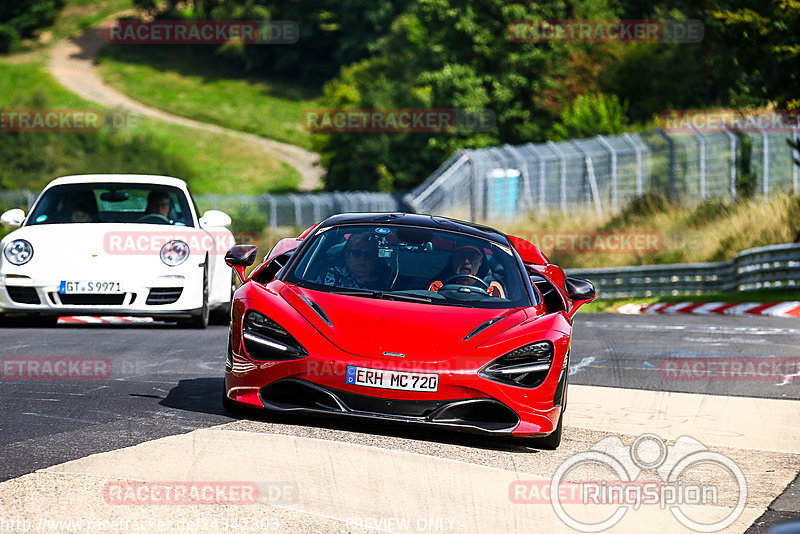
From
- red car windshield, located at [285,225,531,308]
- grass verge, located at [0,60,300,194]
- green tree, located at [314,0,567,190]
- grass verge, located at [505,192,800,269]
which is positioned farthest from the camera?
grass verge, located at [0,60,300,194]

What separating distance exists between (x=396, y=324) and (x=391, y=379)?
374 millimetres

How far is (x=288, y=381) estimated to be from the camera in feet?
22.8

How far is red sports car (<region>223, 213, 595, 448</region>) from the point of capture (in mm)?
6828

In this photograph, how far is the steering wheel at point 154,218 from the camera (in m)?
13.0

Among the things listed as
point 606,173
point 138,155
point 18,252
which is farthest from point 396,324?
point 138,155

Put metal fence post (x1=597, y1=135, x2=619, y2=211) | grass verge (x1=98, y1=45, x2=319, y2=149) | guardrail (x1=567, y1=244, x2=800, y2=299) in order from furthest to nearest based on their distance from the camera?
grass verge (x1=98, y1=45, x2=319, y2=149) < metal fence post (x1=597, y1=135, x2=619, y2=211) < guardrail (x1=567, y1=244, x2=800, y2=299)

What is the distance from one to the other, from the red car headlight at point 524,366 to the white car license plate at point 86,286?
6137 millimetres

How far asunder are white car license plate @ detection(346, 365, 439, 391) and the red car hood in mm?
86

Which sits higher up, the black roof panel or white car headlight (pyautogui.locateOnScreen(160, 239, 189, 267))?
the black roof panel

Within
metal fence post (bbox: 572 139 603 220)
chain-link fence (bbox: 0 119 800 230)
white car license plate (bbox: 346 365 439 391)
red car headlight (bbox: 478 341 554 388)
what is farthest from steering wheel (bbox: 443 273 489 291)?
metal fence post (bbox: 572 139 603 220)

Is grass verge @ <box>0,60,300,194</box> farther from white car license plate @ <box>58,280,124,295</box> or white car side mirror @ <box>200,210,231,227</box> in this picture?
white car license plate @ <box>58,280,124,295</box>

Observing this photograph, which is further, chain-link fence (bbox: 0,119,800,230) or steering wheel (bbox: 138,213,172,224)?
chain-link fence (bbox: 0,119,800,230)

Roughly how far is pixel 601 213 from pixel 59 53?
3665 inches

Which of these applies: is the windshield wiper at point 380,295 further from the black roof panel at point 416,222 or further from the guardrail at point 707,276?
the guardrail at point 707,276
